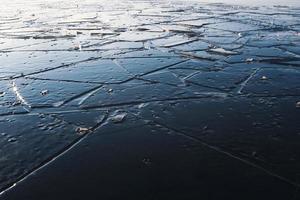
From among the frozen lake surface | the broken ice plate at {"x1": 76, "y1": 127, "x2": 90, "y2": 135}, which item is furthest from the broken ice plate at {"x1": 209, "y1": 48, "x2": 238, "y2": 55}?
the broken ice plate at {"x1": 76, "y1": 127, "x2": 90, "y2": 135}

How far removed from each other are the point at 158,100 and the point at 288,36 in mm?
6120

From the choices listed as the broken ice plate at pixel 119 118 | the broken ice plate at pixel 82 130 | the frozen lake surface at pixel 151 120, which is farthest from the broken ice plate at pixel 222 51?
the broken ice plate at pixel 82 130

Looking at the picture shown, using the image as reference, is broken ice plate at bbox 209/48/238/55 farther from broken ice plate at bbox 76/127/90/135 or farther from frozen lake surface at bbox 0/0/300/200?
broken ice plate at bbox 76/127/90/135

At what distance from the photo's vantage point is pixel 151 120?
454 cm

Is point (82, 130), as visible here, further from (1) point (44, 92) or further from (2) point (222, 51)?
(2) point (222, 51)

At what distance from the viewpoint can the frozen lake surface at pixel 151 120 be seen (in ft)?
10.6

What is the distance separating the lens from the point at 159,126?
4.37 meters

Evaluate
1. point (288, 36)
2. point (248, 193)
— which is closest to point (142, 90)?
point (248, 193)

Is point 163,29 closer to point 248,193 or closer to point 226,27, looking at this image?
point 226,27

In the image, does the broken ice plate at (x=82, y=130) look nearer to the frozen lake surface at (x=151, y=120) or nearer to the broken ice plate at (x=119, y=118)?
the frozen lake surface at (x=151, y=120)

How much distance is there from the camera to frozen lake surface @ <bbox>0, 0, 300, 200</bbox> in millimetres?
3230

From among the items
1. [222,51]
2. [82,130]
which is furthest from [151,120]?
[222,51]

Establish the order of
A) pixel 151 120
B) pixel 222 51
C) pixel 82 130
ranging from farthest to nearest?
pixel 222 51, pixel 151 120, pixel 82 130

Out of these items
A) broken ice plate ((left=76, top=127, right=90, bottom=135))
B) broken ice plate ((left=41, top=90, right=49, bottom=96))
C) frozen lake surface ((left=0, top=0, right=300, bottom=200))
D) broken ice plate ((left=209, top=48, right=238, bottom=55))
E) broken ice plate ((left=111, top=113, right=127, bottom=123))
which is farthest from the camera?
broken ice plate ((left=209, top=48, right=238, bottom=55))
